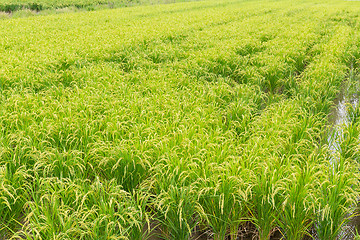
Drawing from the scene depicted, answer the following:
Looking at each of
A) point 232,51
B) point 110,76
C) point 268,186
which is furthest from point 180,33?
point 268,186

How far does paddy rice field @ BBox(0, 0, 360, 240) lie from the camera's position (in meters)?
2.98

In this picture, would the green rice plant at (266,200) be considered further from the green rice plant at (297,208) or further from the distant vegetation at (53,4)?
the distant vegetation at (53,4)

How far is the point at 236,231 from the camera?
3223 mm

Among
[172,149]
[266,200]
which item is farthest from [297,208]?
[172,149]

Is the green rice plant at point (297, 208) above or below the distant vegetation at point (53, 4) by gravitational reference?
below

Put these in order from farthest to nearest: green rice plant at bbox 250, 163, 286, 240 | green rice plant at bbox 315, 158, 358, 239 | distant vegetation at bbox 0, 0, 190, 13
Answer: distant vegetation at bbox 0, 0, 190, 13 → green rice plant at bbox 250, 163, 286, 240 → green rice plant at bbox 315, 158, 358, 239

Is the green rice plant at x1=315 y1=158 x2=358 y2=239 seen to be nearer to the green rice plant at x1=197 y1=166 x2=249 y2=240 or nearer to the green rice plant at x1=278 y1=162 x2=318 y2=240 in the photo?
the green rice plant at x1=278 y1=162 x2=318 y2=240

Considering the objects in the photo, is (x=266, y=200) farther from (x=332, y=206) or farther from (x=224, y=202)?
(x=332, y=206)

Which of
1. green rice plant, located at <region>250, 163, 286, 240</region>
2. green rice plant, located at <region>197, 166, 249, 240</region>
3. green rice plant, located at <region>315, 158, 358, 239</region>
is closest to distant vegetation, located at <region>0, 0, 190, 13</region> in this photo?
green rice plant, located at <region>197, 166, 249, 240</region>

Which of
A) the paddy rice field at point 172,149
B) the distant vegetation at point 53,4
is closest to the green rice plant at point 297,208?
the paddy rice field at point 172,149

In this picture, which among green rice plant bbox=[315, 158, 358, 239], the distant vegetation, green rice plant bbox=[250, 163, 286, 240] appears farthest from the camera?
the distant vegetation

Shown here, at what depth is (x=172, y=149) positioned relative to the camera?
3.82 m

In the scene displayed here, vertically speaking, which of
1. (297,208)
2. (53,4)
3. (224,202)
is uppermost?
(53,4)

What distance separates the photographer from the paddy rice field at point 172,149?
117 inches
